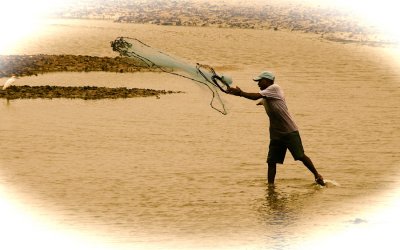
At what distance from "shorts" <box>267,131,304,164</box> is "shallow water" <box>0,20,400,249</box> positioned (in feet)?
1.35

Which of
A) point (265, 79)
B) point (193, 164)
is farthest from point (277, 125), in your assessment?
point (193, 164)

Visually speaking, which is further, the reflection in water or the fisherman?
the fisherman

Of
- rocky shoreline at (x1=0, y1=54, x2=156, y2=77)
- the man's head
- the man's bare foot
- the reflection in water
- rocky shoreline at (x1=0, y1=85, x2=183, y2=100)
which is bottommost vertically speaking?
the reflection in water

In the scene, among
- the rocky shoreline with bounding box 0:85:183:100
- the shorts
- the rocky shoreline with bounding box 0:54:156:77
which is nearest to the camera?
the shorts

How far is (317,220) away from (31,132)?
24.3 ft

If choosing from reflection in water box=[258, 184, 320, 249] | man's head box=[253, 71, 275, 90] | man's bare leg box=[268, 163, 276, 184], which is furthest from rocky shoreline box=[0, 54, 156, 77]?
reflection in water box=[258, 184, 320, 249]

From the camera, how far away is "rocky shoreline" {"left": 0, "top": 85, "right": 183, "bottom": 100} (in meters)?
21.5

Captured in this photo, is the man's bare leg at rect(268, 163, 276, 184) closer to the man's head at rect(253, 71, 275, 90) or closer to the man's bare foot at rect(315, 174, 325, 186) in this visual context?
the man's bare foot at rect(315, 174, 325, 186)

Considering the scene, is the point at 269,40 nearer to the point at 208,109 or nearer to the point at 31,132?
the point at 208,109

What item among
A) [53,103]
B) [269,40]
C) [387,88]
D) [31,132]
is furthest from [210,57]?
[31,132]

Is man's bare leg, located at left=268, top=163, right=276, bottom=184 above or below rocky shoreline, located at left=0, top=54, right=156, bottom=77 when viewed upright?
below

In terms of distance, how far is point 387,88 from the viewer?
964 inches

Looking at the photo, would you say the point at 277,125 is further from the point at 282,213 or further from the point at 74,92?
the point at 74,92

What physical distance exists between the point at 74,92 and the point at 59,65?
24.6ft
